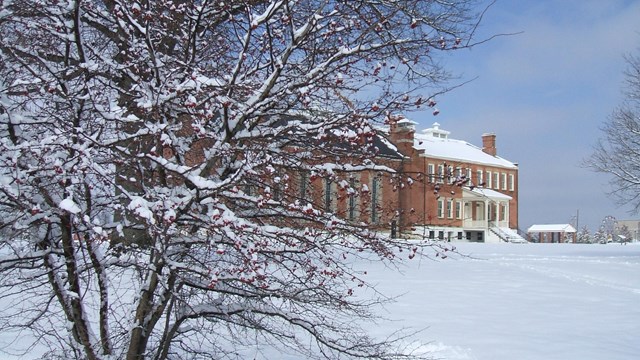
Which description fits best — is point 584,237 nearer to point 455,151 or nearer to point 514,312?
point 455,151

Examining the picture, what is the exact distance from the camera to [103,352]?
5047 mm

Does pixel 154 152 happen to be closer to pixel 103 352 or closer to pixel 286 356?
pixel 103 352

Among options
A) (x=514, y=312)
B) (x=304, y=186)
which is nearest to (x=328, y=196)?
(x=304, y=186)

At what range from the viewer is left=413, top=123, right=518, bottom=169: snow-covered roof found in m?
52.7

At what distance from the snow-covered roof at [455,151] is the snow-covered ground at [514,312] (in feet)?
109

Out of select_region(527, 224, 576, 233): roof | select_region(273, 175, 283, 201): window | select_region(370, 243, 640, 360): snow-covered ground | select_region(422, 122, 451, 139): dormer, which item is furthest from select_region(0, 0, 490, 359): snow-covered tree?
select_region(527, 224, 576, 233): roof

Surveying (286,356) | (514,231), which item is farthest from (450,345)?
(514,231)

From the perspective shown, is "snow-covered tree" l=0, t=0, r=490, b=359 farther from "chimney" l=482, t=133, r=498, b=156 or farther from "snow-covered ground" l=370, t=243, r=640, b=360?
"chimney" l=482, t=133, r=498, b=156

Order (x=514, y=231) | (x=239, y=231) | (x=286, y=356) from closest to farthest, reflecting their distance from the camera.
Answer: (x=239, y=231) → (x=286, y=356) → (x=514, y=231)

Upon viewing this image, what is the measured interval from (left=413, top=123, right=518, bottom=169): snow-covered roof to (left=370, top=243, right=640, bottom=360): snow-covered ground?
33211 millimetres

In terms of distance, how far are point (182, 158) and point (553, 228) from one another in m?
83.7

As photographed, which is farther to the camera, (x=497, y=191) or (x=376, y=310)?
(x=497, y=191)

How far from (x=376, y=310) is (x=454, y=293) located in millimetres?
3226

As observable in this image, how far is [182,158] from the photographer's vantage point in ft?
15.4
